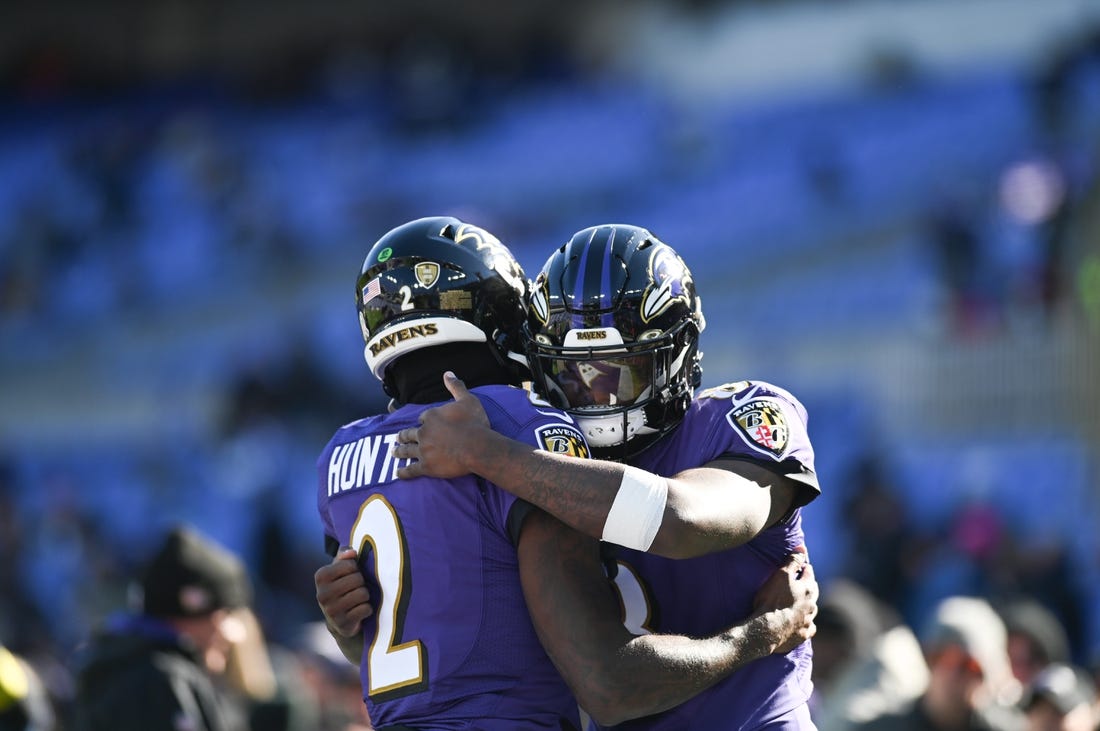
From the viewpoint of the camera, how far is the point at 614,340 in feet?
11.5

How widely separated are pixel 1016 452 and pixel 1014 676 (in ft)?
23.0

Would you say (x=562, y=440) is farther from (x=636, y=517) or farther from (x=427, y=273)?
(x=427, y=273)

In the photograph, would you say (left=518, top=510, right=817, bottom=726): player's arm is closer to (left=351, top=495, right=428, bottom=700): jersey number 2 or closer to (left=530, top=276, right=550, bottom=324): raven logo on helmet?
(left=351, top=495, right=428, bottom=700): jersey number 2

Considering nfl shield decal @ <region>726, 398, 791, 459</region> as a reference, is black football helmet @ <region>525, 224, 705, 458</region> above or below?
→ above

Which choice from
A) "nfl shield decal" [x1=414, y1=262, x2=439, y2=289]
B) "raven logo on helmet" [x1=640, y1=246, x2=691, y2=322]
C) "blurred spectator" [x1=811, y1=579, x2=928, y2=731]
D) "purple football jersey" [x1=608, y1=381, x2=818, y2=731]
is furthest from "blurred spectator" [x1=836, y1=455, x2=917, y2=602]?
"nfl shield decal" [x1=414, y1=262, x2=439, y2=289]

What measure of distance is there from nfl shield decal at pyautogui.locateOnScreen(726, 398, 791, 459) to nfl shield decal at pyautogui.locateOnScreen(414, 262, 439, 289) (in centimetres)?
76

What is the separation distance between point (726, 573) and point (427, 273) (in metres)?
1.00

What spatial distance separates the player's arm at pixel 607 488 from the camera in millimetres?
3131

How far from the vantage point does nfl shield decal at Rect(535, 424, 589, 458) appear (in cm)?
329

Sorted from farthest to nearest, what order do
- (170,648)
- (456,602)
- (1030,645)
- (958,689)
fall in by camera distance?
(1030,645), (958,689), (170,648), (456,602)

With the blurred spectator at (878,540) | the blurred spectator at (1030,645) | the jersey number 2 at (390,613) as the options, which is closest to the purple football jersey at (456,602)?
the jersey number 2 at (390,613)

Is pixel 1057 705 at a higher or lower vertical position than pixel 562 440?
lower

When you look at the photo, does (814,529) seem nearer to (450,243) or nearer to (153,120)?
(450,243)

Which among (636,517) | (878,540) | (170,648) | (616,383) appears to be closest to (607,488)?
(636,517)
